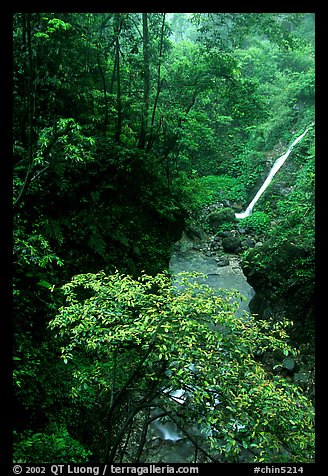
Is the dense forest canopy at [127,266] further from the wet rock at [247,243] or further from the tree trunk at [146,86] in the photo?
the wet rock at [247,243]

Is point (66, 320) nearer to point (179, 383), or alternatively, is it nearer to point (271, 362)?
point (179, 383)

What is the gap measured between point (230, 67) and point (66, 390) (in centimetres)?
939

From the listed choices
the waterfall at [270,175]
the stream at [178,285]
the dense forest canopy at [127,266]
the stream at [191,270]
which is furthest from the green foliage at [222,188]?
the stream at [178,285]

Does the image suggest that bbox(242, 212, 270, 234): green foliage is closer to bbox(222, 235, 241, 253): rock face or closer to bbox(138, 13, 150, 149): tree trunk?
bbox(222, 235, 241, 253): rock face

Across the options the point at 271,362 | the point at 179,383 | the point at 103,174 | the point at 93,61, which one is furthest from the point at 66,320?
the point at 93,61

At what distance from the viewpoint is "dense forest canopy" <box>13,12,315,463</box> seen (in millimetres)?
3135

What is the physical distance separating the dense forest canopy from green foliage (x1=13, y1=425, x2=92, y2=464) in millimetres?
19

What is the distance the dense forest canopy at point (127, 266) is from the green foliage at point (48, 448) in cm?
2

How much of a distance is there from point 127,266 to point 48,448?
402 cm

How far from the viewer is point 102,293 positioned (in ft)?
11.9

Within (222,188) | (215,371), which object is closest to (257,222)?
(222,188)

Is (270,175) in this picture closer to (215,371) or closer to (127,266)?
(127,266)

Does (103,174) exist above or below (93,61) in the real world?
below

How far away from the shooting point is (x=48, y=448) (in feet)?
12.2
